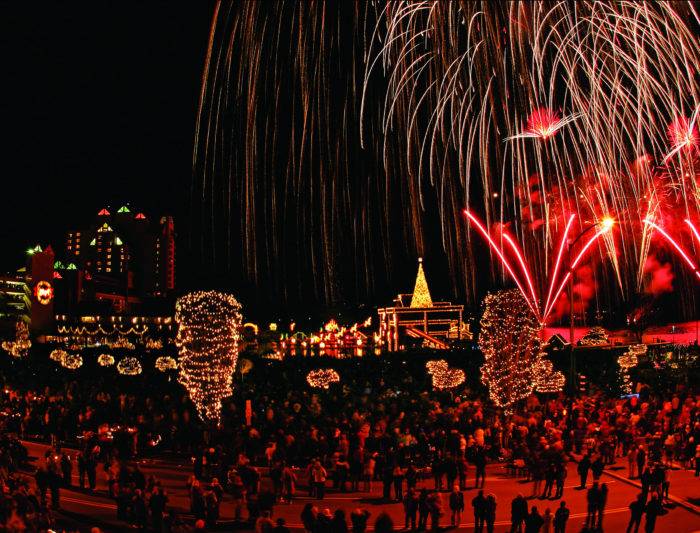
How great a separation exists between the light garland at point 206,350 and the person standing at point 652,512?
46.9ft

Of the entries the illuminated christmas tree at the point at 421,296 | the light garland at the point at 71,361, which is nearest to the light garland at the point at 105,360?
the light garland at the point at 71,361

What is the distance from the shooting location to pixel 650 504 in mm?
12820

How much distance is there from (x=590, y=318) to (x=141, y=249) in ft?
371

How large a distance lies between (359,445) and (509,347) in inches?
317

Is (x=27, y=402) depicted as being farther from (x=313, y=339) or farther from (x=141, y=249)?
(x=141, y=249)

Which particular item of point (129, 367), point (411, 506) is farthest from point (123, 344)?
point (411, 506)

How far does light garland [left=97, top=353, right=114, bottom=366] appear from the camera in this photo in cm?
3694

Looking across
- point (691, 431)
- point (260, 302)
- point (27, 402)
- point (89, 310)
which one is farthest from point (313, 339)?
point (89, 310)

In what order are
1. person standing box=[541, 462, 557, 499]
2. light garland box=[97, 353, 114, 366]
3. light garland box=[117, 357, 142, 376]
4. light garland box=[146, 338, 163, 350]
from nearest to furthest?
person standing box=[541, 462, 557, 499], light garland box=[117, 357, 142, 376], light garland box=[97, 353, 114, 366], light garland box=[146, 338, 163, 350]

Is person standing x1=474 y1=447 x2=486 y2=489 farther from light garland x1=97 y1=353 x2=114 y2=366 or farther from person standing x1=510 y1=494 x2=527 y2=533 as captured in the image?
light garland x1=97 y1=353 x2=114 y2=366

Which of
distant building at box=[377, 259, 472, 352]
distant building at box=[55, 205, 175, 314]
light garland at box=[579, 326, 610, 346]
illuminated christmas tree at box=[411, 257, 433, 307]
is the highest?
distant building at box=[55, 205, 175, 314]

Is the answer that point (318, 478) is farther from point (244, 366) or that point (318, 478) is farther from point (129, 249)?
point (129, 249)

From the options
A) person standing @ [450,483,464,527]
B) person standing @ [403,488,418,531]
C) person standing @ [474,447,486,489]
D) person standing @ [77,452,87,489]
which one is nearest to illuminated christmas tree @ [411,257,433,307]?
person standing @ [474,447,486,489]

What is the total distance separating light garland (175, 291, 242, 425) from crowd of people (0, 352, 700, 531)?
2.62 ft
